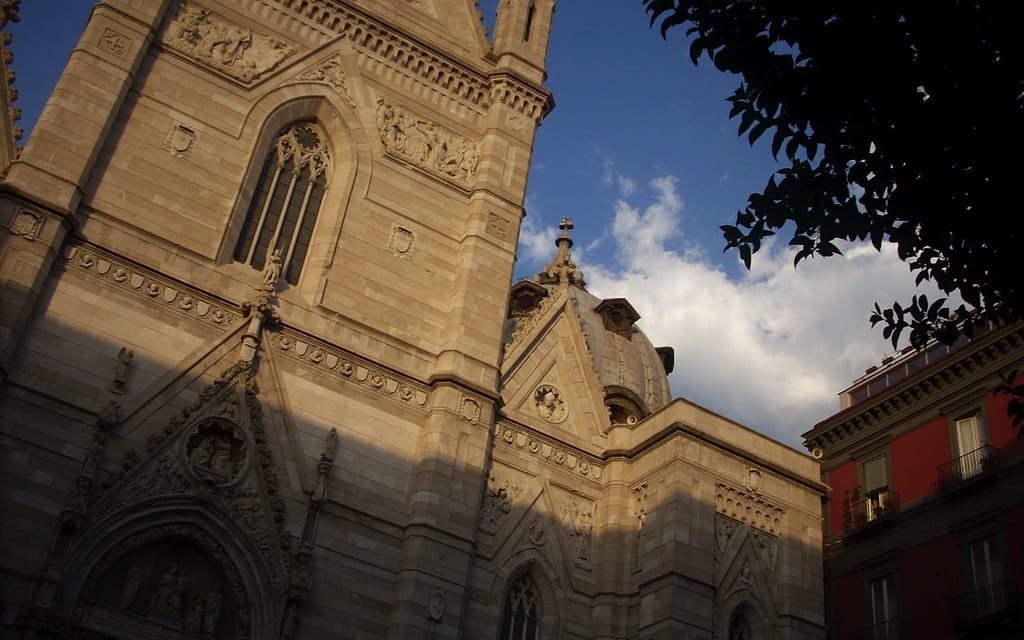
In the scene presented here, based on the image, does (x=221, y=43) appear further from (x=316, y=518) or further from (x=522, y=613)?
(x=522, y=613)

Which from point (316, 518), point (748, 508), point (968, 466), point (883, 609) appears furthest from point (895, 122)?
point (883, 609)

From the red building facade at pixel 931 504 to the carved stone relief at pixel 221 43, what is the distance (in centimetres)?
1599

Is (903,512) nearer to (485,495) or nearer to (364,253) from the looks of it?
(485,495)

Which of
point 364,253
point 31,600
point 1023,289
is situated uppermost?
point 364,253

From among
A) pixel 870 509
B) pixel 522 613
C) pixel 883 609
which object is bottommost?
pixel 522 613

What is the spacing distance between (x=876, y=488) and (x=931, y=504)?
2.40m

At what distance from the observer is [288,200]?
21859mm

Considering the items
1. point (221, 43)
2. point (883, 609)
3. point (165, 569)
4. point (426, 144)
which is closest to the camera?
point (165, 569)

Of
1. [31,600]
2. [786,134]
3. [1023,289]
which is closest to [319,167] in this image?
[31,600]

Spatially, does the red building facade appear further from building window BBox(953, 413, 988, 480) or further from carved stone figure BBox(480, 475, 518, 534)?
carved stone figure BBox(480, 475, 518, 534)

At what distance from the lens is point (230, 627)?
17.2 metres

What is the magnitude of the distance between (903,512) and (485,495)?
10.5 metres

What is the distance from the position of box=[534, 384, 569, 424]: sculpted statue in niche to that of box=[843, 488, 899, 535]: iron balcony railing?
327 inches

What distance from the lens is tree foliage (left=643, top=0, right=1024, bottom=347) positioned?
8914 mm
